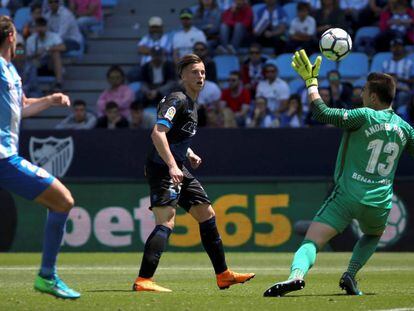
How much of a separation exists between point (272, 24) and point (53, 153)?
225 inches

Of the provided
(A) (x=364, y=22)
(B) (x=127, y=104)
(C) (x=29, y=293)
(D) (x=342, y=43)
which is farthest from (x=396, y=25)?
(C) (x=29, y=293)

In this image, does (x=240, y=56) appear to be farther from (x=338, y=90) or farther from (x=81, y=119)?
(x=81, y=119)

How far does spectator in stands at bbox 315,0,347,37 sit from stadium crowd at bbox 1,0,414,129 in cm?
2

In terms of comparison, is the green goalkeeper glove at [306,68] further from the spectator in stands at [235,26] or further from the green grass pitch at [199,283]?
the spectator in stands at [235,26]

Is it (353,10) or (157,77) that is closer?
(157,77)

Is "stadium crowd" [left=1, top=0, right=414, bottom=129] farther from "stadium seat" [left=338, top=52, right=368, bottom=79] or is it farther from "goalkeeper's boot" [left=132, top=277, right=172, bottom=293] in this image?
"goalkeeper's boot" [left=132, top=277, right=172, bottom=293]

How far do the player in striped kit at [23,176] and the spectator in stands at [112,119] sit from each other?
10963 mm

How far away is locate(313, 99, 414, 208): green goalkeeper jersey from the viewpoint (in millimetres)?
9109

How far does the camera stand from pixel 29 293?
9.67 metres

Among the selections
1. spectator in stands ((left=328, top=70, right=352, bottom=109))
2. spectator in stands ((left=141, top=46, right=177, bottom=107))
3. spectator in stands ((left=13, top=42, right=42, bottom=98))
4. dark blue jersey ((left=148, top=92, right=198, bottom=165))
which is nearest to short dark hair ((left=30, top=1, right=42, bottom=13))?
spectator in stands ((left=13, top=42, right=42, bottom=98))

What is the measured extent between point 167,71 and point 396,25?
459 cm

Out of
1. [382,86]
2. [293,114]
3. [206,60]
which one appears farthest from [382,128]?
[206,60]

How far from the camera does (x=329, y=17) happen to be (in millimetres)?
21219

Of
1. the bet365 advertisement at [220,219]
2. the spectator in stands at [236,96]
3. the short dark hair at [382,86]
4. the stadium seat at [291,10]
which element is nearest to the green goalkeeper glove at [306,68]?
the short dark hair at [382,86]
